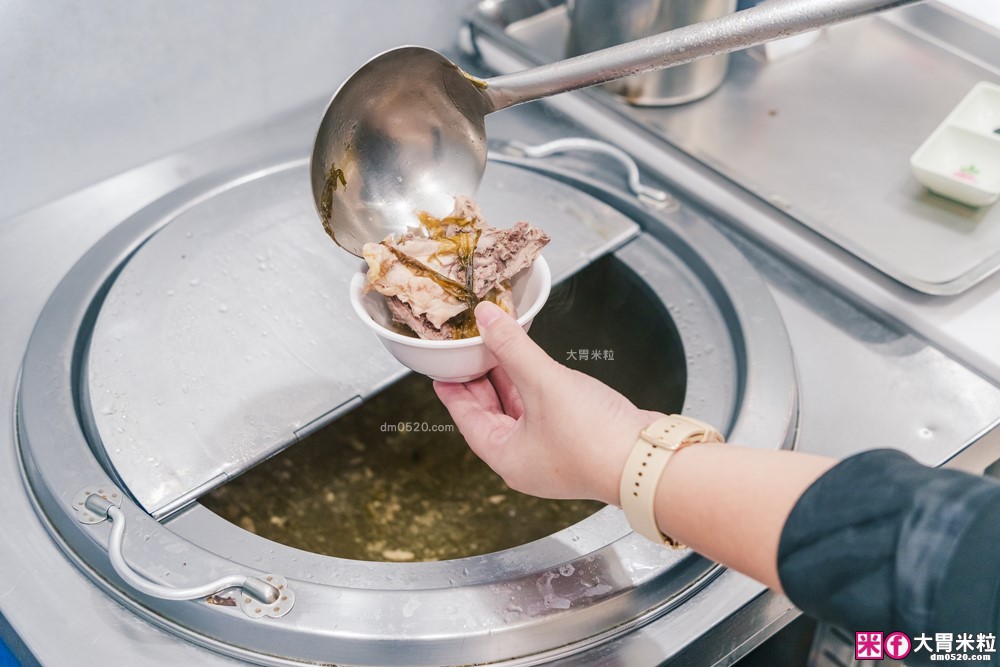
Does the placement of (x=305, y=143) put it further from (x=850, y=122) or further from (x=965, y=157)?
(x=965, y=157)

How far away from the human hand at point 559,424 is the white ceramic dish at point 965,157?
76 centimetres

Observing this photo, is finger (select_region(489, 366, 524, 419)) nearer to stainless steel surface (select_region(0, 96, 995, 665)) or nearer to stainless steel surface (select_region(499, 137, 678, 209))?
stainless steel surface (select_region(0, 96, 995, 665))

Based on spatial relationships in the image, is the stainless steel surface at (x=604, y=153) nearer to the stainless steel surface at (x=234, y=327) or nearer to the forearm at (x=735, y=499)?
the stainless steel surface at (x=234, y=327)

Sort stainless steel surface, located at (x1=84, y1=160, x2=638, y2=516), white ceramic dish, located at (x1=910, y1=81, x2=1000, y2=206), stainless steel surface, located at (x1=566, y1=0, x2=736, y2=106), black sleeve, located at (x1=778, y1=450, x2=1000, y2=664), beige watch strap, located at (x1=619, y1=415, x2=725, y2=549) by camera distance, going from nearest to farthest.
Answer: black sleeve, located at (x1=778, y1=450, x2=1000, y2=664) < beige watch strap, located at (x1=619, y1=415, x2=725, y2=549) < stainless steel surface, located at (x1=84, y1=160, x2=638, y2=516) < white ceramic dish, located at (x1=910, y1=81, x2=1000, y2=206) < stainless steel surface, located at (x1=566, y1=0, x2=736, y2=106)

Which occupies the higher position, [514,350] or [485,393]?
[514,350]

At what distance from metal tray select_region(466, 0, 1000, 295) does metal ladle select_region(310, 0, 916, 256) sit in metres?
0.49

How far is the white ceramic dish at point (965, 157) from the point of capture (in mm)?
1352

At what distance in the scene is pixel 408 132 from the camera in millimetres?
1108

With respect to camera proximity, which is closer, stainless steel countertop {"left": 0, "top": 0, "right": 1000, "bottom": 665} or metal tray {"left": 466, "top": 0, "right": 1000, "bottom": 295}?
stainless steel countertop {"left": 0, "top": 0, "right": 1000, "bottom": 665}

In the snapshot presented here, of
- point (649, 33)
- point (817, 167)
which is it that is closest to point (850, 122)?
point (817, 167)

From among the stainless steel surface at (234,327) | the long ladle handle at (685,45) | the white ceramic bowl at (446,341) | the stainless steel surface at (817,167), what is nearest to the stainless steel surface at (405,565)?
the stainless steel surface at (234,327)

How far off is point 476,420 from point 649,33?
83cm

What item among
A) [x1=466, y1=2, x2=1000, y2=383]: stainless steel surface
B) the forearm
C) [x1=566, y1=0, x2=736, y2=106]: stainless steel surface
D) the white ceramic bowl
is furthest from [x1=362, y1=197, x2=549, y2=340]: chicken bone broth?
[x1=566, y1=0, x2=736, y2=106]: stainless steel surface

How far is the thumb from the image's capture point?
889mm
